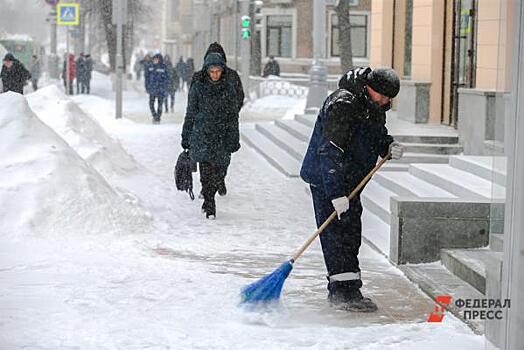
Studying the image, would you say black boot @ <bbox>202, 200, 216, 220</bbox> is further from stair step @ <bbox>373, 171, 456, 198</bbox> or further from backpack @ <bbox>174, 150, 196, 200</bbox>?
stair step @ <bbox>373, 171, 456, 198</bbox>

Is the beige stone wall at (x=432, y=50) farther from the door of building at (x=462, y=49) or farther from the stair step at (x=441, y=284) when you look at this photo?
the stair step at (x=441, y=284)

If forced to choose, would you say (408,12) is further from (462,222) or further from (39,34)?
(39,34)

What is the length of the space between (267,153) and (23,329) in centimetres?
1224

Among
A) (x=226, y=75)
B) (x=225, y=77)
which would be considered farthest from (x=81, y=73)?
(x=225, y=77)

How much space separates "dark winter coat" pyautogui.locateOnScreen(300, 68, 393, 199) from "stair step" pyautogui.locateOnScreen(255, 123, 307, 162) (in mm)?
9409

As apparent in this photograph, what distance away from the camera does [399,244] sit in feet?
28.1

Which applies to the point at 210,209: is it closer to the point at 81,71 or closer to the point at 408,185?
the point at 408,185

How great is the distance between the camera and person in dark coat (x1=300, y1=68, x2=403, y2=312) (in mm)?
6930

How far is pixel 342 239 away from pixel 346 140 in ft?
2.16

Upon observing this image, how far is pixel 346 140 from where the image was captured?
6.96 meters

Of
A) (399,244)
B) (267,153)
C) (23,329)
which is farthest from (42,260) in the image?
(267,153)

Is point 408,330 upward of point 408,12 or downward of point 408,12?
downward

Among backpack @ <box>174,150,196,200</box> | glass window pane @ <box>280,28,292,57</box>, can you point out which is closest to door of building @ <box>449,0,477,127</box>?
backpack @ <box>174,150,196,200</box>

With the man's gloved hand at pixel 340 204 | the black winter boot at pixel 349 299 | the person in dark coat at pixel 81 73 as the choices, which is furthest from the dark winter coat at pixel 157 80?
the man's gloved hand at pixel 340 204
